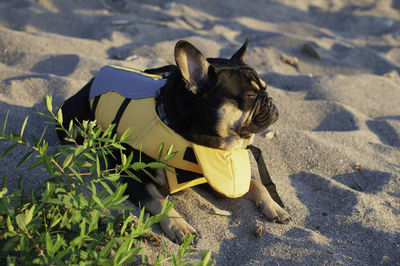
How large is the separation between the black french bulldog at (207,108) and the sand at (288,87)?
0.25m

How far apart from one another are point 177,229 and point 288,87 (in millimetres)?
3181

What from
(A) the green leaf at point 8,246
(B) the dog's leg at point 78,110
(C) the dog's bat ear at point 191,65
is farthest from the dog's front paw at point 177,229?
(B) the dog's leg at point 78,110

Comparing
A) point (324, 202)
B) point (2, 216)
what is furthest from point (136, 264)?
point (324, 202)

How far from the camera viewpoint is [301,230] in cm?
278

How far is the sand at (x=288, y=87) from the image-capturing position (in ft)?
9.05

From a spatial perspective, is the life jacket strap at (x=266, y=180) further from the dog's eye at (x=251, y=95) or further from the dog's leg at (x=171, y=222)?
the dog's leg at (x=171, y=222)

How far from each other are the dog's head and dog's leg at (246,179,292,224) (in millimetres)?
552

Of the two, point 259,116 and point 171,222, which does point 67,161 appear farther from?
point 259,116

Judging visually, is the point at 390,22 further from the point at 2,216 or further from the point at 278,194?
the point at 2,216

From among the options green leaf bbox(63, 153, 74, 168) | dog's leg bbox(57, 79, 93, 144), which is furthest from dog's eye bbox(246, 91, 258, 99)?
dog's leg bbox(57, 79, 93, 144)

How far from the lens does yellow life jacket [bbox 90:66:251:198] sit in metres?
2.77

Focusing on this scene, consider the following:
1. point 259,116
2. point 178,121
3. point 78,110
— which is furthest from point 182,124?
point 78,110

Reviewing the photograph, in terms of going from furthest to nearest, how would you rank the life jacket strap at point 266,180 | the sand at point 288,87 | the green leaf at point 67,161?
the life jacket strap at point 266,180, the sand at point 288,87, the green leaf at point 67,161

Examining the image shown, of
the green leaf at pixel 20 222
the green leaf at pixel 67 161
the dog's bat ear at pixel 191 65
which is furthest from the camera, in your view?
the dog's bat ear at pixel 191 65
